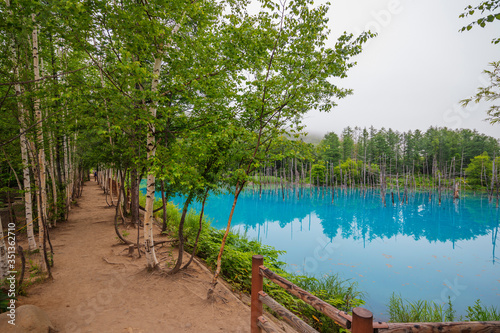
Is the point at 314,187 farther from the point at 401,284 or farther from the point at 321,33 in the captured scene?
the point at 321,33

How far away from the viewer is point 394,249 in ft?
43.8

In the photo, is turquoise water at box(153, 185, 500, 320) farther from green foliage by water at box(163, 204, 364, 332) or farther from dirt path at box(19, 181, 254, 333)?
dirt path at box(19, 181, 254, 333)

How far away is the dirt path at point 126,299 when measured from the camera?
12.8 feet

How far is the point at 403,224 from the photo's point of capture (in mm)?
19531

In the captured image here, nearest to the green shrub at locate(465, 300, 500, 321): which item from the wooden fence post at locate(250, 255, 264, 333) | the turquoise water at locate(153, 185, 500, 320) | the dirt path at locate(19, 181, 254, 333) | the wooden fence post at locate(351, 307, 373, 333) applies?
the turquoise water at locate(153, 185, 500, 320)

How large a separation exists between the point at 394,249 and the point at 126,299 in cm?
1454

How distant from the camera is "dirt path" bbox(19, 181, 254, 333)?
390 centimetres

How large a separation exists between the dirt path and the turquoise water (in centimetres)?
515

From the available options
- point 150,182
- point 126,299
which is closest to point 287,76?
point 150,182

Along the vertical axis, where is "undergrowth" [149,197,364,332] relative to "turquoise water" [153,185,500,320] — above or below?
above

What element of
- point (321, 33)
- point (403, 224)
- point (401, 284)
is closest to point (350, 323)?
point (321, 33)

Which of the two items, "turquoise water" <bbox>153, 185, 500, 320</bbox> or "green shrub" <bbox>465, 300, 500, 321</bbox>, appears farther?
"turquoise water" <bbox>153, 185, 500, 320</bbox>

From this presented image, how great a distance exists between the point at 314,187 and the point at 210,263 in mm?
44315

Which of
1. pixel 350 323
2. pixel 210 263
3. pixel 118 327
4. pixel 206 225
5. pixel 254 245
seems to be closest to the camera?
pixel 350 323
